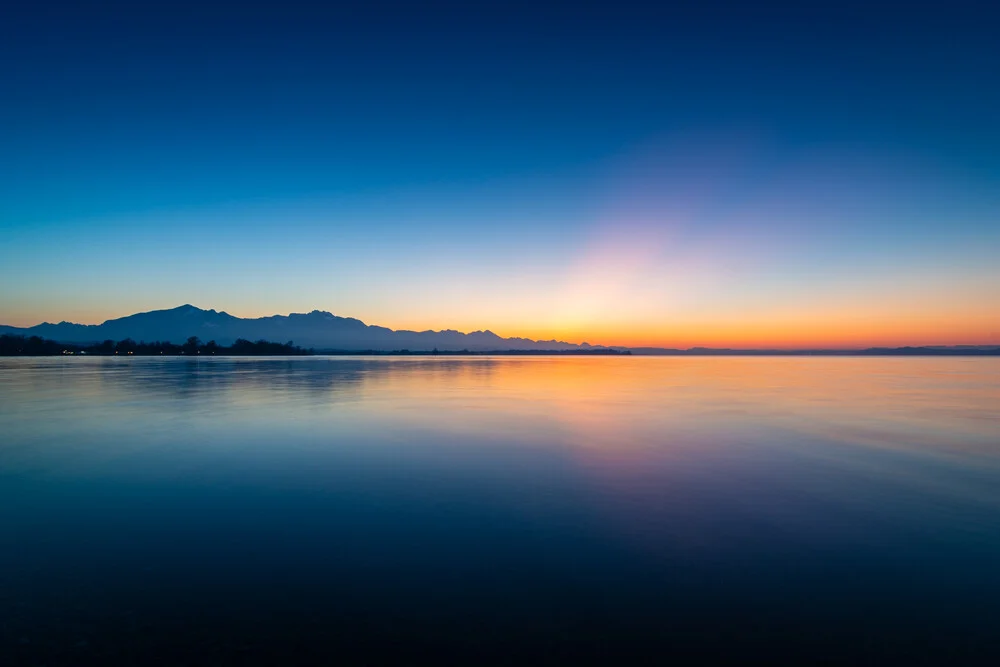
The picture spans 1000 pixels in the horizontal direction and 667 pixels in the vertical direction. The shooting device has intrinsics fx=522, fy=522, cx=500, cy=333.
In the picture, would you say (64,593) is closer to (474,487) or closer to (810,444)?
(474,487)

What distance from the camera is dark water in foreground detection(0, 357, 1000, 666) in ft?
20.0

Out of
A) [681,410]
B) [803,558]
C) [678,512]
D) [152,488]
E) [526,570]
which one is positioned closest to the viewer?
[526,570]

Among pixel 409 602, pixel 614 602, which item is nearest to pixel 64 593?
pixel 409 602

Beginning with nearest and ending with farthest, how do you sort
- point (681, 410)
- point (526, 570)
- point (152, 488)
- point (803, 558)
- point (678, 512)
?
point (526, 570), point (803, 558), point (678, 512), point (152, 488), point (681, 410)

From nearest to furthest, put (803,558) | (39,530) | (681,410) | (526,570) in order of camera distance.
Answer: (526,570) < (803,558) < (39,530) < (681,410)

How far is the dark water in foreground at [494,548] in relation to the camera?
6.10 meters

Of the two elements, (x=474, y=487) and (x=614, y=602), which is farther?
(x=474, y=487)

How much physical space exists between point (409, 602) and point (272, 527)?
436cm

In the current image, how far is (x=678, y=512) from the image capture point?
36.0 feet

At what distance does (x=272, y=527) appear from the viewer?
997cm

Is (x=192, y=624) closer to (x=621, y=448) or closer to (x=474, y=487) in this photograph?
(x=474, y=487)

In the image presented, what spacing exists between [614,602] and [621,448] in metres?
11.7

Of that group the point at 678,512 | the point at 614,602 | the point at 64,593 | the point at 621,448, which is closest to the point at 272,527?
the point at 64,593

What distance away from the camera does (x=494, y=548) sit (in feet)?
29.5
